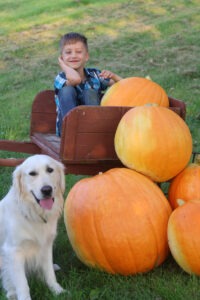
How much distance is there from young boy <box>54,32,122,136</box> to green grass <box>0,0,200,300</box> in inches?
44.8

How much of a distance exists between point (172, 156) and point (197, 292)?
3.19ft

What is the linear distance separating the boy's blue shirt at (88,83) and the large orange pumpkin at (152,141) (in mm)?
1041

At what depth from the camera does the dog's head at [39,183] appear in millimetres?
3191

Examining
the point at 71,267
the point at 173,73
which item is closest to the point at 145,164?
the point at 71,267

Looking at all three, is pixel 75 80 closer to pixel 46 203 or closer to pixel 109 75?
pixel 109 75

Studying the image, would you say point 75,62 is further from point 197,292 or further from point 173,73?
point 173,73

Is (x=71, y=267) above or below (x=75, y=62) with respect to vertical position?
below

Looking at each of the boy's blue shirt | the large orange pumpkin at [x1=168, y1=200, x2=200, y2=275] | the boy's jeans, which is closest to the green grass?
the large orange pumpkin at [x1=168, y1=200, x2=200, y2=275]

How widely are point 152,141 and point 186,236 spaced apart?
2.35ft

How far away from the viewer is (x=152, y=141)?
351 centimetres

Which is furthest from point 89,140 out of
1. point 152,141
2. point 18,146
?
point 18,146

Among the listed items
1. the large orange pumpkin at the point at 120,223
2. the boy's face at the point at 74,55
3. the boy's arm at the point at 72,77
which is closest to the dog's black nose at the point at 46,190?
the large orange pumpkin at the point at 120,223

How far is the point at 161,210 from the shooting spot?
3512 mm

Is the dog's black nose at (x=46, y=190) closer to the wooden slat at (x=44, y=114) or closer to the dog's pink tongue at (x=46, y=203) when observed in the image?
the dog's pink tongue at (x=46, y=203)
